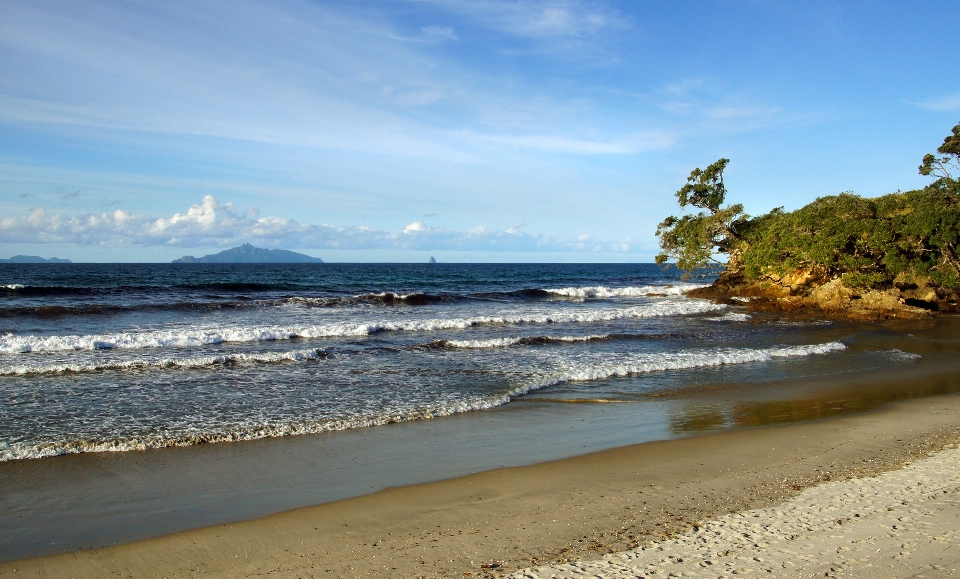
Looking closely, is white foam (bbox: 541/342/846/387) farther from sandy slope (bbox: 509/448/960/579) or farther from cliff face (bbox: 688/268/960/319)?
cliff face (bbox: 688/268/960/319)

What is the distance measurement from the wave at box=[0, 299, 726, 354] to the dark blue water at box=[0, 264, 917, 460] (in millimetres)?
82

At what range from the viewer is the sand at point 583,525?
467 cm

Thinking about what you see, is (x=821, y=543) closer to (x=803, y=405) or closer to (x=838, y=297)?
(x=803, y=405)

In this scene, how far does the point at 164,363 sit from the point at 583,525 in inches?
486

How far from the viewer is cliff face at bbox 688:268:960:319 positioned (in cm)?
2666

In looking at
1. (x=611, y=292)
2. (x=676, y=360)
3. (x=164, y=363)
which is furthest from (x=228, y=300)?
(x=676, y=360)

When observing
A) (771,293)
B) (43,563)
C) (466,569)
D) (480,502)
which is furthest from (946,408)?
(771,293)

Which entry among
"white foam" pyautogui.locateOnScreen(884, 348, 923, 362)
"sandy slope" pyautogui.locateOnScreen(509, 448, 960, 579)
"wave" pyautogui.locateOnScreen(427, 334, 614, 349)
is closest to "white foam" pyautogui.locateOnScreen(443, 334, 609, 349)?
"wave" pyautogui.locateOnScreen(427, 334, 614, 349)

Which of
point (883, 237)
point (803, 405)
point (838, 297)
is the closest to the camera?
point (803, 405)

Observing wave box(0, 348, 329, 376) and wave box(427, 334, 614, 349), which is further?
wave box(427, 334, 614, 349)

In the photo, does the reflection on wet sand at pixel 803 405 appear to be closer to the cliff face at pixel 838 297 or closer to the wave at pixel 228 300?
the cliff face at pixel 838 297

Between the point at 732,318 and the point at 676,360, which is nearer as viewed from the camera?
the point at 676,360

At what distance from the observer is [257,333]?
63.8 ft

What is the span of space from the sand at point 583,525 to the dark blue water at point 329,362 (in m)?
3.44
